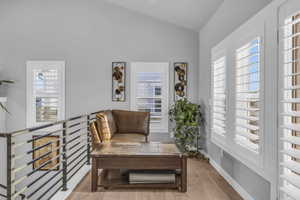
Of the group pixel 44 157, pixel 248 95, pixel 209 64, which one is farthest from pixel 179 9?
pixel 44 157

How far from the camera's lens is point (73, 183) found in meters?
3.46

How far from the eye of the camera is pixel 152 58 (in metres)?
5.79

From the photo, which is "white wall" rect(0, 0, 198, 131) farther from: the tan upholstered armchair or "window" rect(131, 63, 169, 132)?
the tan upholstered armchair

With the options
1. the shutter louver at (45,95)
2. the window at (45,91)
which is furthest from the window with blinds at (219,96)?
the shutter louver at (45,95)

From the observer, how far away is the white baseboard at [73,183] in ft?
9.90

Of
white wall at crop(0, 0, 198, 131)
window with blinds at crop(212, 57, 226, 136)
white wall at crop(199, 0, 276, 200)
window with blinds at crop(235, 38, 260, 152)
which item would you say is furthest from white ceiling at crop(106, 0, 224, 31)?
window with blinds at crop(235, 38, 260, 152)

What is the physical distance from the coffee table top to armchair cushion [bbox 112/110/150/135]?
4.27ft

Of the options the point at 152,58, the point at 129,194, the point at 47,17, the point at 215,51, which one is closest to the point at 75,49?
the point at 47,17

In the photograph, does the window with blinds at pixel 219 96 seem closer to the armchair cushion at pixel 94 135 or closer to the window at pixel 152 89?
the window at pixel 152 89

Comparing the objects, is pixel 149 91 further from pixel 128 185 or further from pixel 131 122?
pixel 128 185

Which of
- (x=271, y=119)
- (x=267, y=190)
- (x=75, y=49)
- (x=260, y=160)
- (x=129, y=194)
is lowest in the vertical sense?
(x=129, y=194)

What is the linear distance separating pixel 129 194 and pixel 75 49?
3.64 metres

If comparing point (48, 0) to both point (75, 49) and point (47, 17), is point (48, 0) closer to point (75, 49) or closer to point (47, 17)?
point (47, 17)

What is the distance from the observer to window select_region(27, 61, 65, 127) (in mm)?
5770
